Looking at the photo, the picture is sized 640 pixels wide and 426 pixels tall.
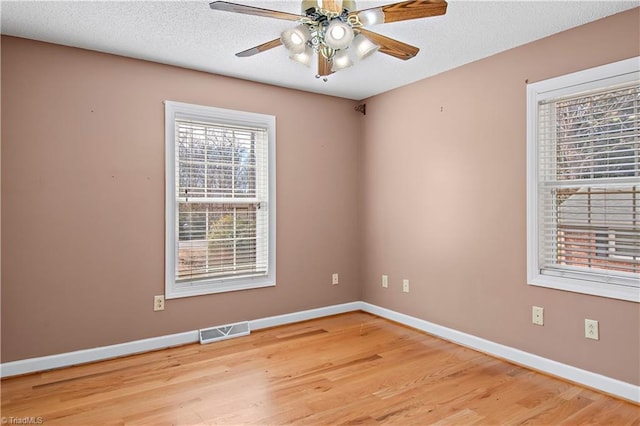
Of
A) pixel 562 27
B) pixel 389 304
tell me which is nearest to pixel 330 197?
pixel 389 304

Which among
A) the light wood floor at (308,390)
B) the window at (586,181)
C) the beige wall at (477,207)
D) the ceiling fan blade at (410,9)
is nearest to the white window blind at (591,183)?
the window at (586,181)

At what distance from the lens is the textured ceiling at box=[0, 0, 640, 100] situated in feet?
8.32

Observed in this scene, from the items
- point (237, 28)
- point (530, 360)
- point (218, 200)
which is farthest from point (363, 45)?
point (530, 360)

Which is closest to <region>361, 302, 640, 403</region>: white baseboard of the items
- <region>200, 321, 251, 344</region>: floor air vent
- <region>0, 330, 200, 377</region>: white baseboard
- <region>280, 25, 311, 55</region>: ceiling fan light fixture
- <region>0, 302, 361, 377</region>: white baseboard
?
<region>0, 302, 361, 377</region>: white baseboard

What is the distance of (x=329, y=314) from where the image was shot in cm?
450

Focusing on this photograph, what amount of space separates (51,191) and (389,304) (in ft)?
10.6

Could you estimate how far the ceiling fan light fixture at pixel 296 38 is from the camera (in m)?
2.16

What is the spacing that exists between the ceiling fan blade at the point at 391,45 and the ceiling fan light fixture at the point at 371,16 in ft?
0.44

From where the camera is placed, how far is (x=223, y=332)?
3.76m

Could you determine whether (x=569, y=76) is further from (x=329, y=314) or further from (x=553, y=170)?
(x=329, y=314)

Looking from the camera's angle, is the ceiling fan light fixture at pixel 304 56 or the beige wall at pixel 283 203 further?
the beige wall at pixel 283 203

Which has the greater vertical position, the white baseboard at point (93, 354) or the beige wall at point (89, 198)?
the beige wall at point (89, 198)

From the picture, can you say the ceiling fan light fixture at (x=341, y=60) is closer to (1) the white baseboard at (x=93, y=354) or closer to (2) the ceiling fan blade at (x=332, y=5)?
(2) the ceiling fan blade at (x=332, y=5)

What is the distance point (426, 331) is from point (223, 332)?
6.20 ft
